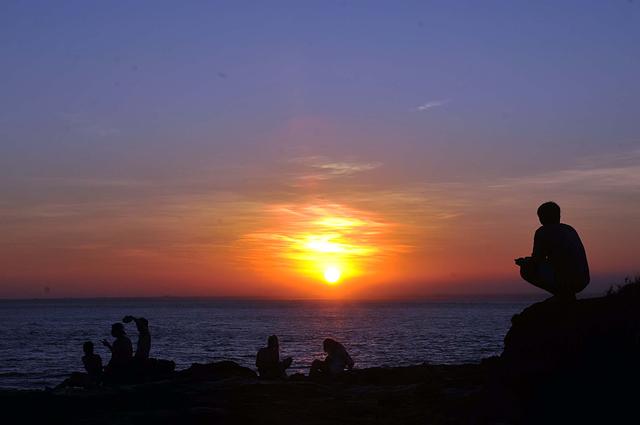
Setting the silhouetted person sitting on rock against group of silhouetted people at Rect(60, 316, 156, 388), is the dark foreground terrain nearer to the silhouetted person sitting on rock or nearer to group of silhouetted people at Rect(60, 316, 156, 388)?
group of silhouetted people at Rect(60, 316, 156, 388)

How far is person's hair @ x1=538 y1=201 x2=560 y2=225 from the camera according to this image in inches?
461

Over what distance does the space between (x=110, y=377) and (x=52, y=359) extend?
39795mm

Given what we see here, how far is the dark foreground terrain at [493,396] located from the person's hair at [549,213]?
129 cm

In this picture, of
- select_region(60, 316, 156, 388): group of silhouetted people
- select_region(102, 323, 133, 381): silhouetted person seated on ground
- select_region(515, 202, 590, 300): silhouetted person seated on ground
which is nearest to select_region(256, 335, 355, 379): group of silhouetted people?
select_region(60, 316, 156, 388): group of silhouetted people

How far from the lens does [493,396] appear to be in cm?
1172

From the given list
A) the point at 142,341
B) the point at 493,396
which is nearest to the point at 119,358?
the point at 142,341

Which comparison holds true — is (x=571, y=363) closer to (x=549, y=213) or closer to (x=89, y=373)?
(x=549, y=213)

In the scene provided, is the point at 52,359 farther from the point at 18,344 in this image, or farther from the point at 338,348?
the point at 338,348

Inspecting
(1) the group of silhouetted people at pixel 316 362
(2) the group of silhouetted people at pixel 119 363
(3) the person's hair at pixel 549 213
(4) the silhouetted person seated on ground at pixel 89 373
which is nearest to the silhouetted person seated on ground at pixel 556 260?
(3) the person's hair at pixel 549 213

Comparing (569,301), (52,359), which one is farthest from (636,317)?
(52,359)

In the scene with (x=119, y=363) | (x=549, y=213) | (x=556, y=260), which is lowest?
(x=119, y=363)

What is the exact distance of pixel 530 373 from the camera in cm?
1149

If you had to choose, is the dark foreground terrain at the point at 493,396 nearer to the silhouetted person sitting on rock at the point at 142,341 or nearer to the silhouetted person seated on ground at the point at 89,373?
the silhouetted person sitting on rock at the point at 142,341

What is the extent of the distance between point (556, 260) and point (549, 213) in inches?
28.4
